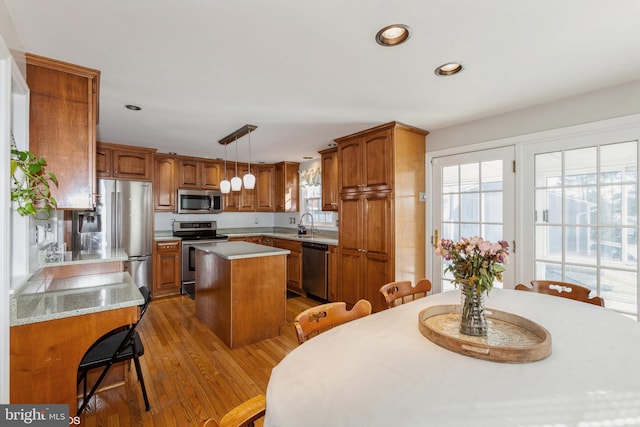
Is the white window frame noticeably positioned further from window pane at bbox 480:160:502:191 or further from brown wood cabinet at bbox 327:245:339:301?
brown wood cabinet at bbox 327:245:339:301

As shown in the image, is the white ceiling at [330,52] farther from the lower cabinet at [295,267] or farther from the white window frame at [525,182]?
the lower cabinet at [295,267]

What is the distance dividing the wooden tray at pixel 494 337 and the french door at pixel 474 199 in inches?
50.9

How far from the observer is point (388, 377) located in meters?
0.96

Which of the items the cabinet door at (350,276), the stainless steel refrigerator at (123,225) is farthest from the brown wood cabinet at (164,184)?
the cabinet door at (350,276)

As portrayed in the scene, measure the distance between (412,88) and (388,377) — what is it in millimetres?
2117

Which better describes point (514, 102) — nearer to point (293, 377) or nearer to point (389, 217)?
point (389, 217)

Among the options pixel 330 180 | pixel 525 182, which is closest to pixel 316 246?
pixel 330 180

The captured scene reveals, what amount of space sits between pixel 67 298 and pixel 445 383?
204 cm

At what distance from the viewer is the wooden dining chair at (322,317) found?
4.43 feet

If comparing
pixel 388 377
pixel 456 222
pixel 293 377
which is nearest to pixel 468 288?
pixel 388 377

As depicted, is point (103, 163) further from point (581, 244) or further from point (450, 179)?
point (581, 244)

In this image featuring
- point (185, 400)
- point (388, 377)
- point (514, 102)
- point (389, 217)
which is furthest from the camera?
point (389, 217)

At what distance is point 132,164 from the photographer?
438 cm

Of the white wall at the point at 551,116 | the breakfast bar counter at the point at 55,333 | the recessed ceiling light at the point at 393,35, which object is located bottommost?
the breakfast bar counter at the point at 55,333
